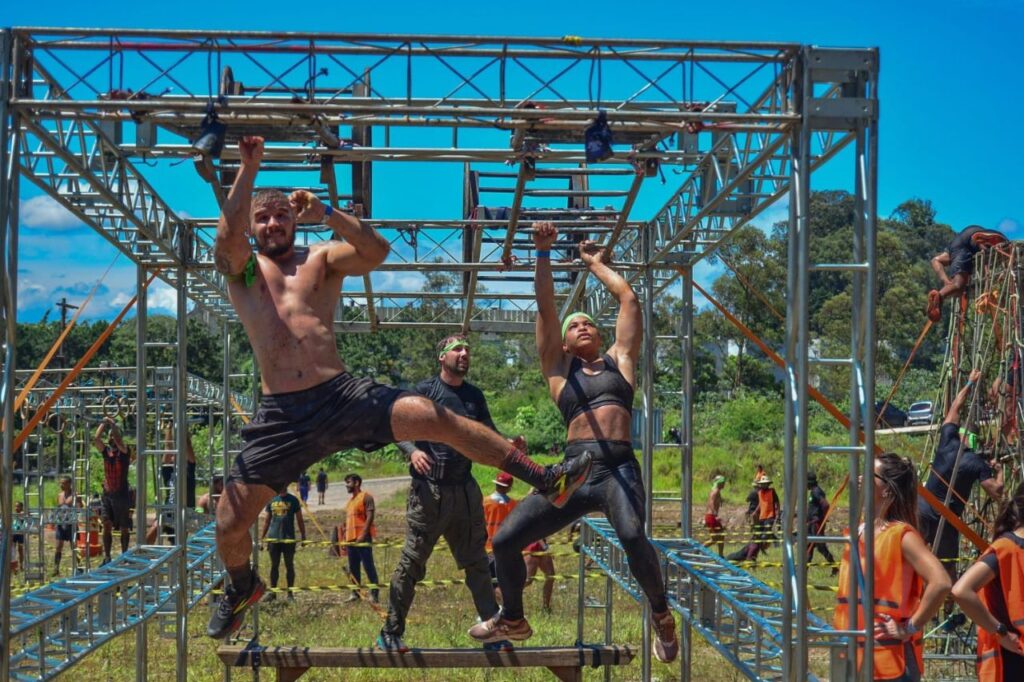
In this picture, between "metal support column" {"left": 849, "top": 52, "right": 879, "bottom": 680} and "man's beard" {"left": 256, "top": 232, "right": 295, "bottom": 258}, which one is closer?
"metal support column" {"left": 849, "top": 52, "right": 879, "bottom": 680}

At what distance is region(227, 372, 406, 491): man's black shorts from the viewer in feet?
21.0

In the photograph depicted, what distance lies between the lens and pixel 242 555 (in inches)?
273

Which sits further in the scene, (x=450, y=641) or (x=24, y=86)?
(x=450, y=641)

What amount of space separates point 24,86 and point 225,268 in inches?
54.5

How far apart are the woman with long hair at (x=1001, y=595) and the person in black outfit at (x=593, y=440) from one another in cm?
217

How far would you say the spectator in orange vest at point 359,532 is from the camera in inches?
590

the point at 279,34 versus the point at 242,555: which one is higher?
the point at 279,34

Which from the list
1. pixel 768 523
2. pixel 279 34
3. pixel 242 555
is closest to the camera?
pixel 279 34

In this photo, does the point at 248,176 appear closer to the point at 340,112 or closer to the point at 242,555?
the point at 340,112

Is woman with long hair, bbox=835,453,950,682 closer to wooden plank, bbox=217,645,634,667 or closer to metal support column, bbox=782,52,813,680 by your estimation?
metal support column, bbox=782,52,813,680

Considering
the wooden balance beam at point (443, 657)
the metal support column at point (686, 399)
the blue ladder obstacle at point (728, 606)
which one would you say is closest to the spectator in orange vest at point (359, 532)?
the blue ladder obstacle at point (728, 606)

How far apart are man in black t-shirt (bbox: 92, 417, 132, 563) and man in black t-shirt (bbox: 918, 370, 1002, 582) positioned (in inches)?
414

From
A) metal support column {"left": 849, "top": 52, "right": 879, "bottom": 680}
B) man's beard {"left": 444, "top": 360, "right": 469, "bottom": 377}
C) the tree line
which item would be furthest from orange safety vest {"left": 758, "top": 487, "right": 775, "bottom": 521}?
the tree line

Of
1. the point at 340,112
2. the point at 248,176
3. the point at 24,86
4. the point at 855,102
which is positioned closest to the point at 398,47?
the point at 340,112
